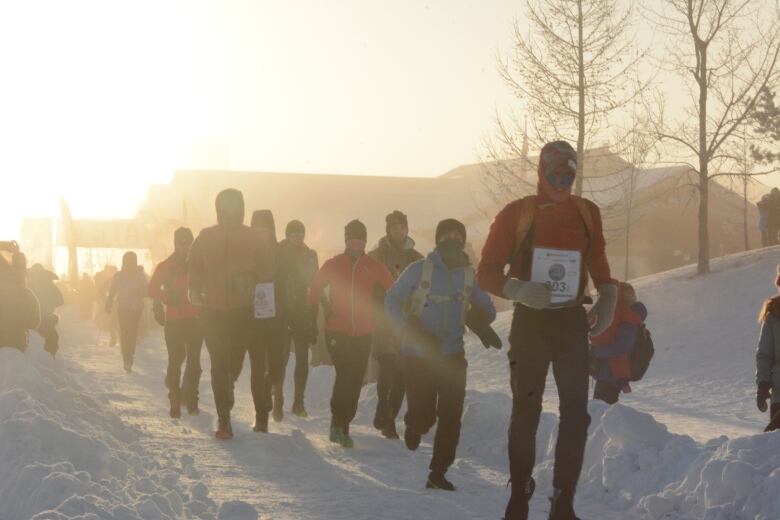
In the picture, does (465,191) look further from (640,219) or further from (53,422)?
(53,422)

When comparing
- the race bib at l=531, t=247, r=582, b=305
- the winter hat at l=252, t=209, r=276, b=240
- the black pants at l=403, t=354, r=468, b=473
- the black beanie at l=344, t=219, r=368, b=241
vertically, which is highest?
the winter hat at l=252, t=209, r=276, b=240

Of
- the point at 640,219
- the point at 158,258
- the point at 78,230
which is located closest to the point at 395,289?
the point at 640,219

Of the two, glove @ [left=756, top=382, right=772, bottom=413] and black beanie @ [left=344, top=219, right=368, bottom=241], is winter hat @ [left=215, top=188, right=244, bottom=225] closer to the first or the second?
black beanie @ [left=344, top=219, right=368, bottom=241]

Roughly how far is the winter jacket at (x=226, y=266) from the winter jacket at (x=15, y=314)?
7.22 ft

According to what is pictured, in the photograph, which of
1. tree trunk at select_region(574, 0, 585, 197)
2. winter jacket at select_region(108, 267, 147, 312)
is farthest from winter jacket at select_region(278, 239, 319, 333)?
tree trunk at select_region(574, 0, 585, 197)

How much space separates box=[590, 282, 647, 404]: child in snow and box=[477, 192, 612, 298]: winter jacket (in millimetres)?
4691

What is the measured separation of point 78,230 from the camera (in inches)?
3132

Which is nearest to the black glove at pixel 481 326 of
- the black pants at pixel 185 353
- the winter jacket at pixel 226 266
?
the winter jacket at pixel 226 266

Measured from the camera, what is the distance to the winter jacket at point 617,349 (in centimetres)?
1100

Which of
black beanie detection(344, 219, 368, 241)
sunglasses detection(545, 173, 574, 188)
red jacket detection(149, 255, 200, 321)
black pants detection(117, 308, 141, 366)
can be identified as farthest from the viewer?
black pants detection(117, 308, 141, 366)

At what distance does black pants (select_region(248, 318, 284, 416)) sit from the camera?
10781 millimetres

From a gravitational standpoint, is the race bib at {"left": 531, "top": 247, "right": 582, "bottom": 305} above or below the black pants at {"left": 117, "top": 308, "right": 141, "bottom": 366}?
above

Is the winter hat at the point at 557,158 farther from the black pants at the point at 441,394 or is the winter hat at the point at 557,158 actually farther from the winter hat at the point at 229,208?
the winter hat at the point at 229,208

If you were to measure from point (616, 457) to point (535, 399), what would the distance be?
1.91 metres
